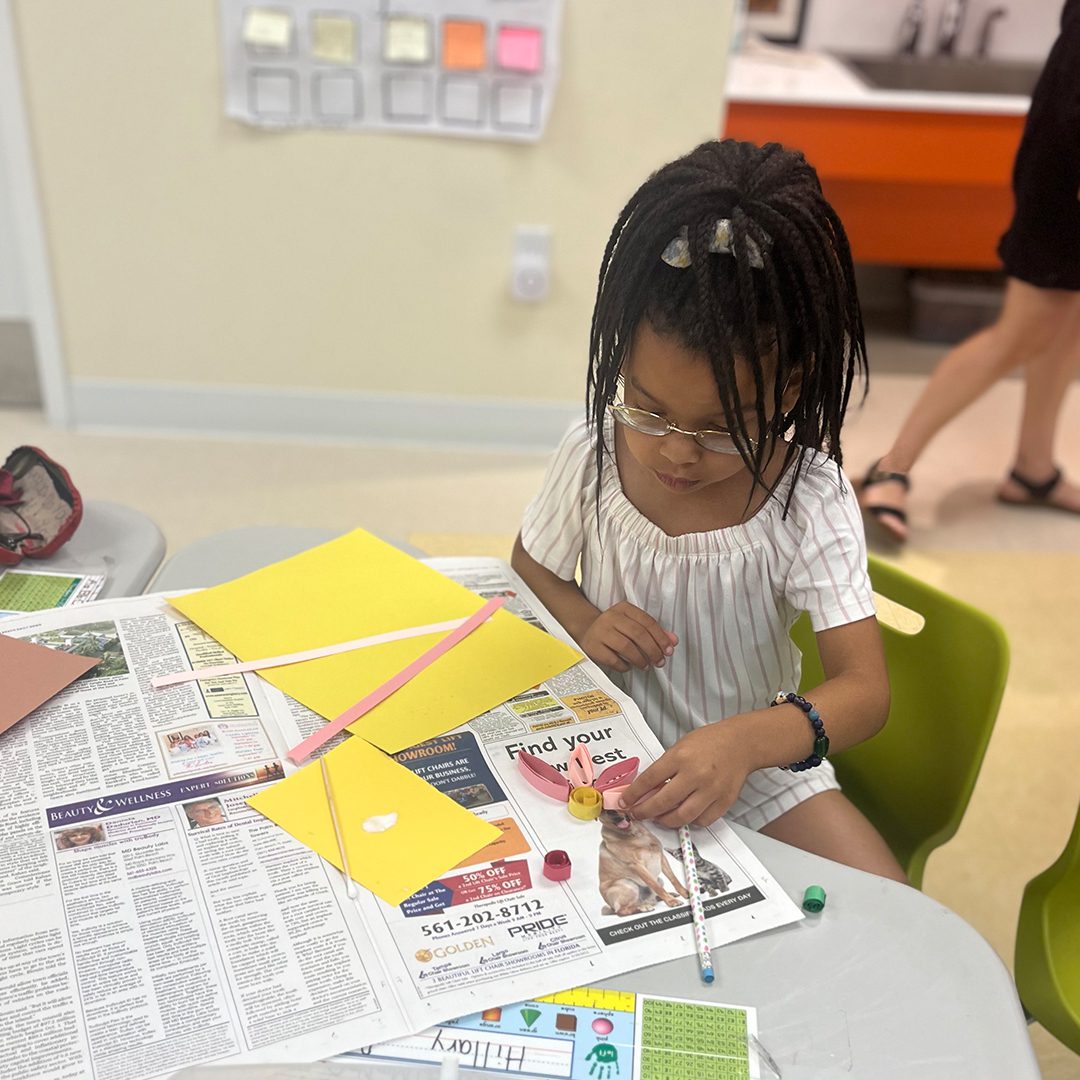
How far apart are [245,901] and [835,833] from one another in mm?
546

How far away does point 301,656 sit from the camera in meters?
0.94

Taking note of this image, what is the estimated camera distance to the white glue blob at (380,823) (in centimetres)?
76

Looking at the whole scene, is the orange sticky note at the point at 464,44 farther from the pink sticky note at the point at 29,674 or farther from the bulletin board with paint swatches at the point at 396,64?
the pink sticky note at the point at 29,674

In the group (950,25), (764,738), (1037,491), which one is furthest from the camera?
(950,25)

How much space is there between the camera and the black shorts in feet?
6.26

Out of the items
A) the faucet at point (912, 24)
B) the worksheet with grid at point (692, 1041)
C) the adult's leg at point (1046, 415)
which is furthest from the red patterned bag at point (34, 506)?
the faucet at point (912, 24)

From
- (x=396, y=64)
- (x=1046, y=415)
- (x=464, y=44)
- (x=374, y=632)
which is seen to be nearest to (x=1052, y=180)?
(x=1046, y=415)

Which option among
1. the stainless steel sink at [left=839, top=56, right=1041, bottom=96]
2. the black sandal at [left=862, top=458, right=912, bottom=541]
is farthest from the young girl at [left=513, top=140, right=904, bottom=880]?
the stainless steel sink at [left=839, top=56, right=1041, bottom=96]

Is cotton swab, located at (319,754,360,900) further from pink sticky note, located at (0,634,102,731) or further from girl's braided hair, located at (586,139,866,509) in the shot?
girl's braided hair, located at (586,139,866,509)

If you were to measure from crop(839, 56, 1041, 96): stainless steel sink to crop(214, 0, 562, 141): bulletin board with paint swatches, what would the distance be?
4.73ft

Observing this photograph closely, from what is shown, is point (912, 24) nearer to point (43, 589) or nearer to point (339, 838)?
point (43, 589)

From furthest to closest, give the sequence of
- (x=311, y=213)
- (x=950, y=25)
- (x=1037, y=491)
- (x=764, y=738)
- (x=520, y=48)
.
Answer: (x=950, y=25) → (x=1037, y=491) → (x=311, y=213) → (x=520, y=48) → (x=764, y=738)

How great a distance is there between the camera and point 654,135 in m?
2.33

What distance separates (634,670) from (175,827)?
1.55 ft
